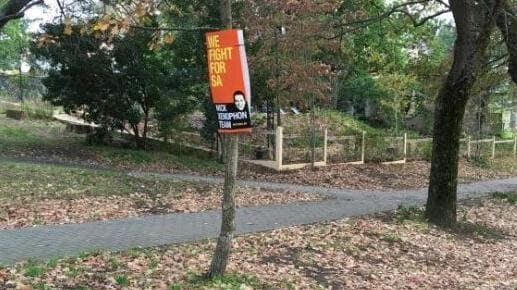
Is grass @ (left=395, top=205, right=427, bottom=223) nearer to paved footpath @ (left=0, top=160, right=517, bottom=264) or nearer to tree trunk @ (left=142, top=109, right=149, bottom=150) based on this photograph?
paved footpath @ (left=0, top=160, right=517, bottom=264)

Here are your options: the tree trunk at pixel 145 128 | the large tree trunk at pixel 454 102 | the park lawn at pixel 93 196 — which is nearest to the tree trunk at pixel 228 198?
the park lawn at pixel 93 196

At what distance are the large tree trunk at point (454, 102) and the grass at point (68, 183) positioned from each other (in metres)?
5.35

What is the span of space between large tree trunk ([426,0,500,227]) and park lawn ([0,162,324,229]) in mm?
2913

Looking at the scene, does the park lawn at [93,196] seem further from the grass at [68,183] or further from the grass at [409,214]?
the grass at [409,214]

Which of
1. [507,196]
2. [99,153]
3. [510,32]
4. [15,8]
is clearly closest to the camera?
[15,8]

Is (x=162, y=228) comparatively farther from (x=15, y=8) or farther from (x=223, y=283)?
(x=15, y=8)

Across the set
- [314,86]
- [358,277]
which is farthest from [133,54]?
[358,277]

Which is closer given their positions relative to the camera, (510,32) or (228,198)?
(228,198)

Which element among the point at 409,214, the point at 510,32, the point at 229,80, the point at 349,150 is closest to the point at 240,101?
the point at 229,80

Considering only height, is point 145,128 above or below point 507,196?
above

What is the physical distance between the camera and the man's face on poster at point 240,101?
595cm

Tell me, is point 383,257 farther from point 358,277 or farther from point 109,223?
point 109,223

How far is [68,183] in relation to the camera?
38.9 feet

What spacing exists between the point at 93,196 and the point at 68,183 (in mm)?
1020
